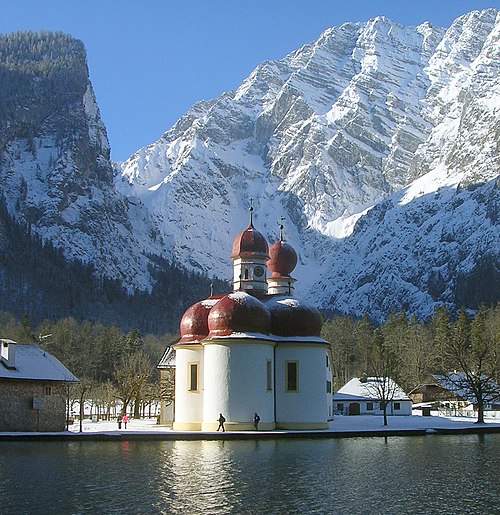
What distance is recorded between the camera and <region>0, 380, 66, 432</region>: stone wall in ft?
194

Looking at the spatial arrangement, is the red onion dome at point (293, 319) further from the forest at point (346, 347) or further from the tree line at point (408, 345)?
the forest at point (346, 347)

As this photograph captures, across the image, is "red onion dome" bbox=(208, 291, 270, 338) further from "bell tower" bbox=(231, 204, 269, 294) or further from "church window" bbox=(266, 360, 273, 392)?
"bell tower" bbox=(231, 204, 269, 294)

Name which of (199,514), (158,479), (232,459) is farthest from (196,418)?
(199,514)

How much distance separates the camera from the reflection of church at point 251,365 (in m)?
61.8

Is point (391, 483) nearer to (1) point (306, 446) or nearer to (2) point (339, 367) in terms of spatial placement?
(1) point (306, 446)

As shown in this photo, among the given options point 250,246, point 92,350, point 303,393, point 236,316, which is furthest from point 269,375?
point 92,350

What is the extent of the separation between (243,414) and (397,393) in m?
45.6

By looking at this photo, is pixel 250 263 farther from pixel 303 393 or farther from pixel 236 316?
pixel 303 393

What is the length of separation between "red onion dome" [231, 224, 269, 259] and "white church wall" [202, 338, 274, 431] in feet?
38.7

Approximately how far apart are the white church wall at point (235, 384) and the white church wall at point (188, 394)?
2.49 meters

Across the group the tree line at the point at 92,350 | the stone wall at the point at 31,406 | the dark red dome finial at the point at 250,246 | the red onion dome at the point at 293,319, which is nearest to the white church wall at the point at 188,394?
the red onion dome at the point at 293,319

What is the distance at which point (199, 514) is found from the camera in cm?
2661

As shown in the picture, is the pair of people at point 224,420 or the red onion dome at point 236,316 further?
the red onion dome at point 236,316

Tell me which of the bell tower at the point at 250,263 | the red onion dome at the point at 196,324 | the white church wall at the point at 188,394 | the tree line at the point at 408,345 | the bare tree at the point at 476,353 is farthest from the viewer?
the tree line at the point at 408,345
